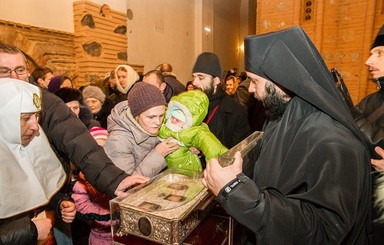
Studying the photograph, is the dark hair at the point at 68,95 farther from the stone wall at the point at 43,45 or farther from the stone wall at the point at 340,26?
the stone wall at the point at 340,26

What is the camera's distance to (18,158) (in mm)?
1635

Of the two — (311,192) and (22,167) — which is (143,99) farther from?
(311,192)

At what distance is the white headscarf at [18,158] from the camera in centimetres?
151

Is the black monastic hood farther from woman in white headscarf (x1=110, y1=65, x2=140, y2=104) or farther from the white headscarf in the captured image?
woman in white headscarf (x1=110, y1=65, x2=140, y2=104)

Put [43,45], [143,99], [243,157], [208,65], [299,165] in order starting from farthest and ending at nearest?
[43,45] < [208,65] < [143,99] < [243,157] < [299,165]

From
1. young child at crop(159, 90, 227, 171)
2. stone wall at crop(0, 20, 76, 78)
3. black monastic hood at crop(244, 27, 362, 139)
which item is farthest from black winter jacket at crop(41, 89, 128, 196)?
stone wall at crop(0, 20, 76, 78)

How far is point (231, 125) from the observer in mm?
3318

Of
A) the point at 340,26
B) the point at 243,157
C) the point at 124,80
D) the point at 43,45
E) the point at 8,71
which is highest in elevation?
the point at 340,26

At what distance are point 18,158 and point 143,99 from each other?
983 millimetres

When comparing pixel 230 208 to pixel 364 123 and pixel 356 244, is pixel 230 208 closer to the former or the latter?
pixel 356 244

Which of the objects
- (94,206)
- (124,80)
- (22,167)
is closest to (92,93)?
(124,80)

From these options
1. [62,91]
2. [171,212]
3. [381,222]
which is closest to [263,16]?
[62,91]

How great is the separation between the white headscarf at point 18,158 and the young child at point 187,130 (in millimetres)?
976

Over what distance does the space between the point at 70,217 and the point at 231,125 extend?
205 centimetres
